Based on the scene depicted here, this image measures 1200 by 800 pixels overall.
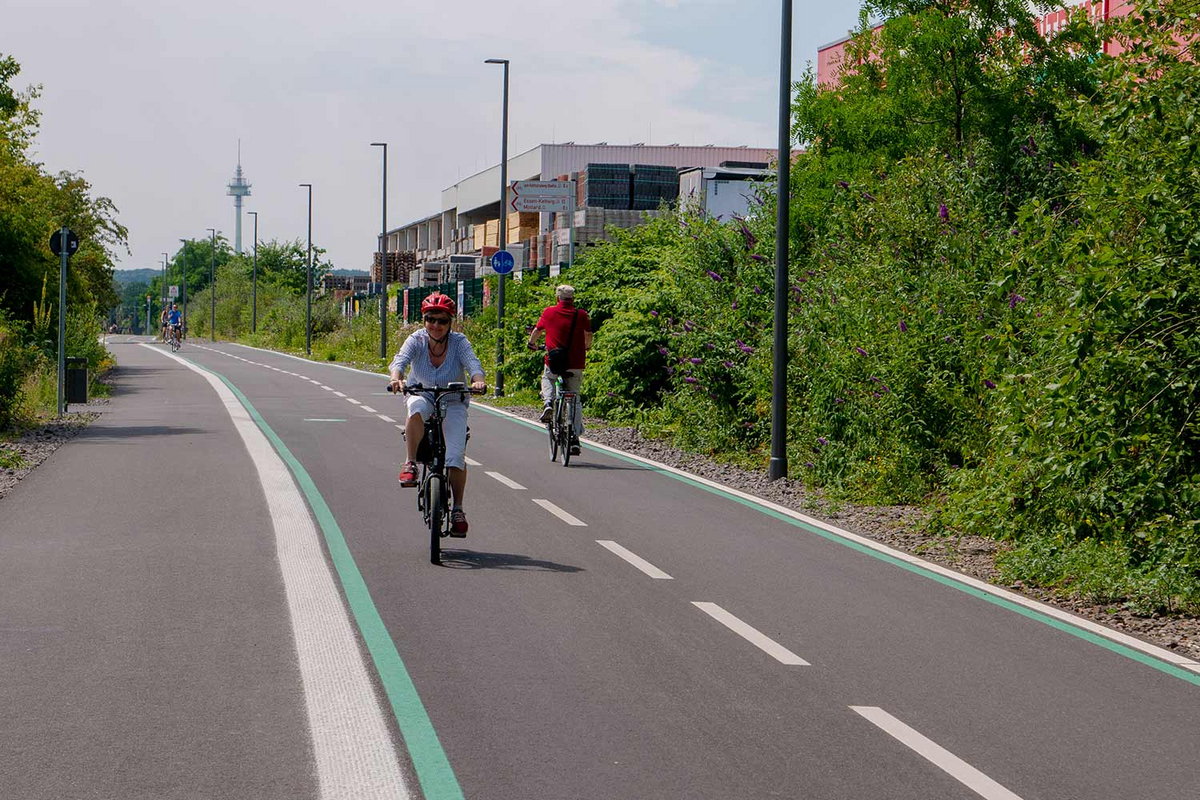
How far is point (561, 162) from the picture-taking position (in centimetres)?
8169

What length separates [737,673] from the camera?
655cm

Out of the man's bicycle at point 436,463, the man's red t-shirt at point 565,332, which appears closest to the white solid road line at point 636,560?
the man's bicycle at point 436,463

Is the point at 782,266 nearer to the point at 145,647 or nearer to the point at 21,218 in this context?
the point at 145,647

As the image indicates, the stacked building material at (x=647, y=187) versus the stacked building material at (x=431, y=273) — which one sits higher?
the stacked building material at (x=647, y=187)

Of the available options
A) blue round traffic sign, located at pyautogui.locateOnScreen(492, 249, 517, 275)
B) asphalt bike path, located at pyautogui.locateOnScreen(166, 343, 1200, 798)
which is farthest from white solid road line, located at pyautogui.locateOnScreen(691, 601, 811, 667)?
blue round traffic sign, located at pyautogui.locateOnScreen(492, 249, 517, 275)

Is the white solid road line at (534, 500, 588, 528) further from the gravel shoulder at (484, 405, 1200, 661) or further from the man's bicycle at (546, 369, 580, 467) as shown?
the man's bicycle at (546, 369, 580, 467)

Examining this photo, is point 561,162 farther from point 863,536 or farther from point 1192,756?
point 1192,756

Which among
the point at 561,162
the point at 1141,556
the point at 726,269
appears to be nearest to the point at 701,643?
the point at 1141,556

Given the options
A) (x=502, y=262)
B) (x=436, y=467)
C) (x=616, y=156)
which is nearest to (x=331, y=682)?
(x=436, y=467)

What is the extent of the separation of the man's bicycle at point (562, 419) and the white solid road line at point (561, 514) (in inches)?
129

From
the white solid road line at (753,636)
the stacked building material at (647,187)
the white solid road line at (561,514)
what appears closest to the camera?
the white solid road line at (753,636)

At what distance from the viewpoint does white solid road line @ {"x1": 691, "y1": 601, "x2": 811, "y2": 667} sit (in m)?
6.88

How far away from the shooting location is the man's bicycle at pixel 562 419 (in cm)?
1595

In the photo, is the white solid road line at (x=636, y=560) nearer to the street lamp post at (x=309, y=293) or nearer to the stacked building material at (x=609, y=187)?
the stacked building material at (x=609, y=187)
